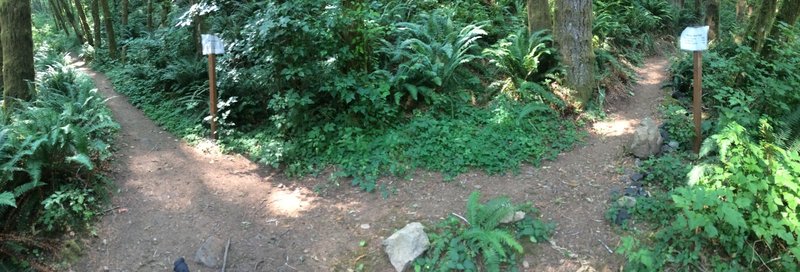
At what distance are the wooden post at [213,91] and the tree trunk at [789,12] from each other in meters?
9.74

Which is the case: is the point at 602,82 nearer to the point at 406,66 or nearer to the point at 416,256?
the point at 406,66

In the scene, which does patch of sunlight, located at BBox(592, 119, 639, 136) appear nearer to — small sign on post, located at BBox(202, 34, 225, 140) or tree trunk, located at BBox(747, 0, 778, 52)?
tree trunk, located at BBox(747, 0, 778, 52)

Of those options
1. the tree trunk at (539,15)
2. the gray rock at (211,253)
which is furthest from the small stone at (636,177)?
the gray rock at (211,253)

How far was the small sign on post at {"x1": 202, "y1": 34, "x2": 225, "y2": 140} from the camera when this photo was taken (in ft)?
25.3

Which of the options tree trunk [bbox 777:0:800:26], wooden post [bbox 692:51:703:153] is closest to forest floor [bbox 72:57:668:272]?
wooden post [bbox 692:51:703:153]

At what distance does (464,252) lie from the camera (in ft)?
16.7

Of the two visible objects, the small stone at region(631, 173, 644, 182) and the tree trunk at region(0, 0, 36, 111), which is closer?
the small stone at region(631, 173, 644, 182)

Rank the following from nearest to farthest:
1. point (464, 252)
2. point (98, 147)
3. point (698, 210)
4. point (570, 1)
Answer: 1. point (698, 210)
2. point (464, 252)
3. point (98, 147)
4. point (570, 1)

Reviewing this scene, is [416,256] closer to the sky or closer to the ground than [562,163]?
closer to the ground

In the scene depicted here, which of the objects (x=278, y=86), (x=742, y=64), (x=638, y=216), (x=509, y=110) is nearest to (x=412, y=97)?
(x=509, y=110)

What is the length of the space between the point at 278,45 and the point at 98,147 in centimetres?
273

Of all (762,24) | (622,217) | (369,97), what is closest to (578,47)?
(762,24)

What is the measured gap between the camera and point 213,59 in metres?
7.79

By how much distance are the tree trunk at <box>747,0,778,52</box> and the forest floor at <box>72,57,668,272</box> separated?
308 centimetres
